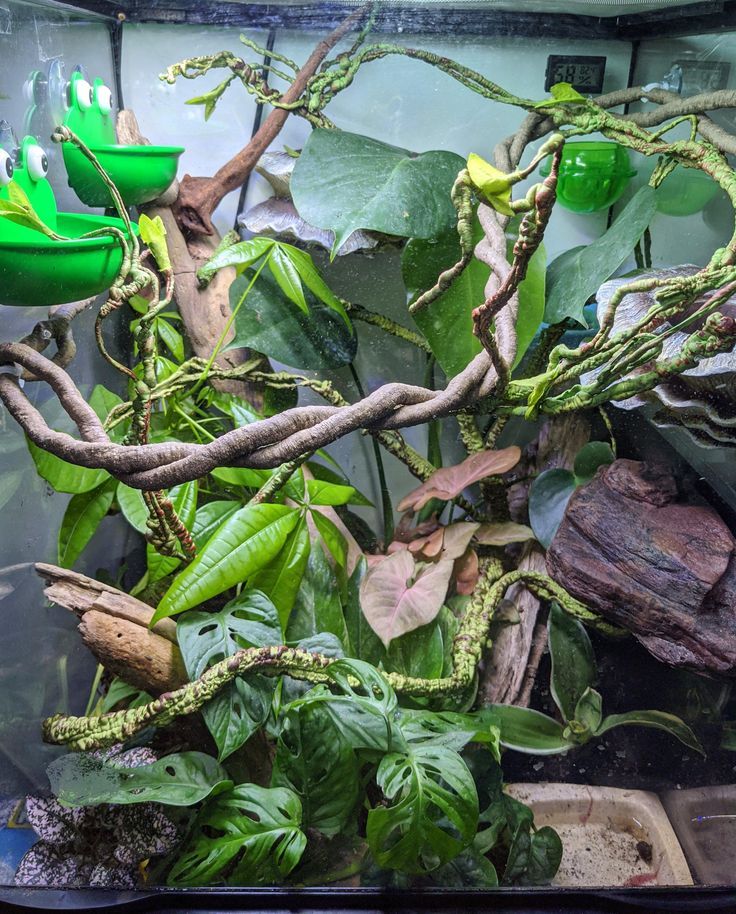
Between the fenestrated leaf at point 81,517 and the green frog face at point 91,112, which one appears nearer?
the green frog face at point 91,112

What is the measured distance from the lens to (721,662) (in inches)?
33.0

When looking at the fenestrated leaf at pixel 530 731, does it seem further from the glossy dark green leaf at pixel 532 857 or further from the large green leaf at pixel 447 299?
the large green leaf at pixel 447 299

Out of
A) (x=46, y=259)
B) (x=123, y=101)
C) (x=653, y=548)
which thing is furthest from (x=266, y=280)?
(x=653, y=548)

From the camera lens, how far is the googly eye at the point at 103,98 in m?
0.88

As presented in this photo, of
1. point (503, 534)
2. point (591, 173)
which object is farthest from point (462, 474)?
point (591, 173)

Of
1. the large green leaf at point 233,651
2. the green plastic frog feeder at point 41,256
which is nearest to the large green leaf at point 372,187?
the green plastic frog feeder at point 41,256

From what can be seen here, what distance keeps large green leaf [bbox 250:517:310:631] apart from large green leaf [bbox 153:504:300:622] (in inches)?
0.7

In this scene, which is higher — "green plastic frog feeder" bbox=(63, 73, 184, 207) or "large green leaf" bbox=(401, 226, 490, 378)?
"green plastic frog feeder" bbox=(63, 73, 184, 207)

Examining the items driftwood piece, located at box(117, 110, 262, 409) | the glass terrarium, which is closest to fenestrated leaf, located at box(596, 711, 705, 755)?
the glass terrarium

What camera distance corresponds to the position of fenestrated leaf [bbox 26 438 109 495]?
90 cm

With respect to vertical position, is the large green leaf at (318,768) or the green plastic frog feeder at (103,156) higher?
the green plastic frog feeder at (103,156)

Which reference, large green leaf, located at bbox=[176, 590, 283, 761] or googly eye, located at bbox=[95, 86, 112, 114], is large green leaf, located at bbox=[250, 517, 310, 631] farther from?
googly eye, located at bbox=[95, 86, 112, 114]

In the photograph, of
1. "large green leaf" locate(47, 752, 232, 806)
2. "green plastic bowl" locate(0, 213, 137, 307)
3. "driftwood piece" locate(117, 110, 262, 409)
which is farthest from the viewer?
"driftwood piece" locate(117, 110, 262, 409)

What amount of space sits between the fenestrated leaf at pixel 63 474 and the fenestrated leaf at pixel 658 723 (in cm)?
78
